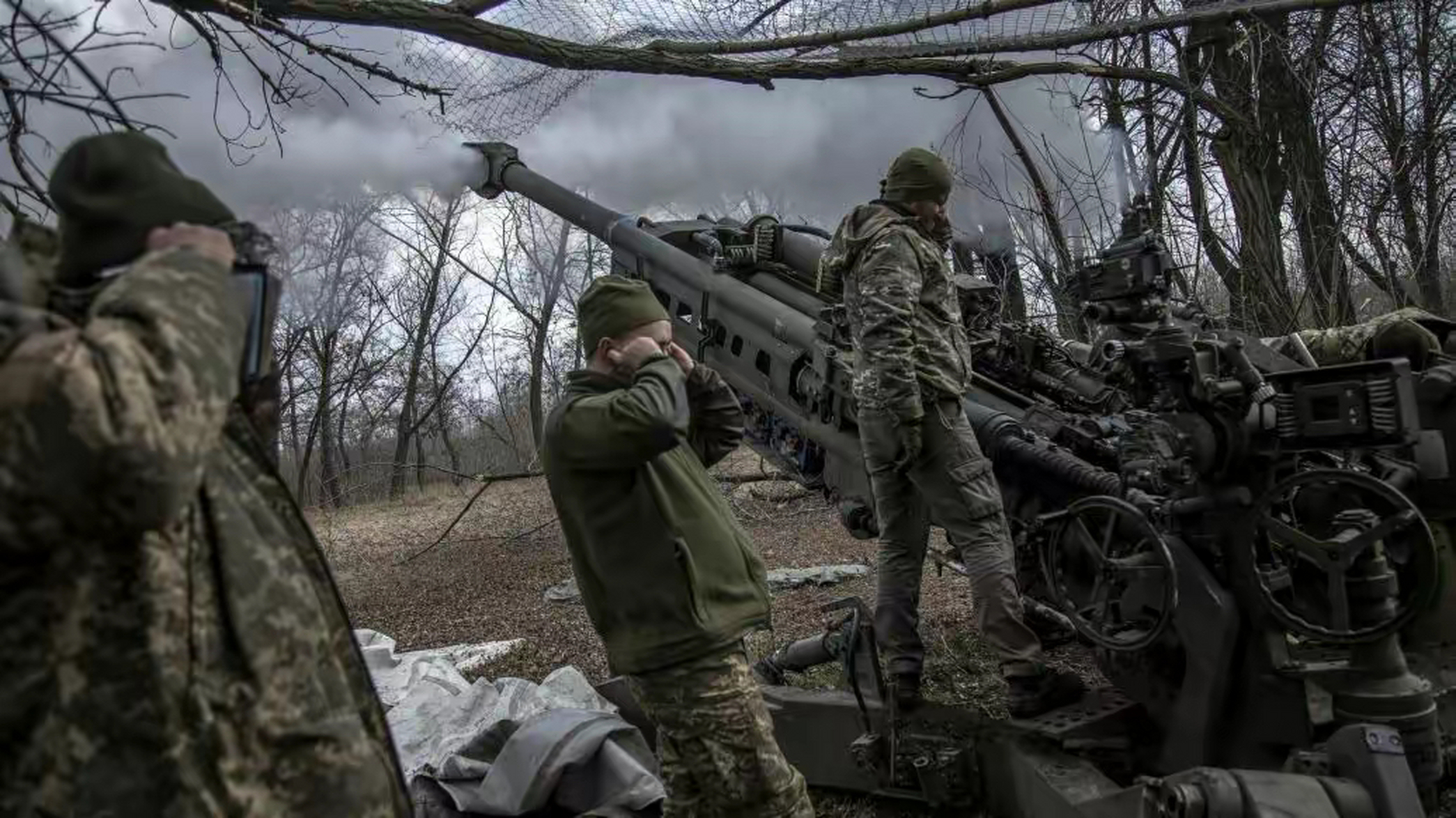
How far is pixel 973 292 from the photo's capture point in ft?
18.2

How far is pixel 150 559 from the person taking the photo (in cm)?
147

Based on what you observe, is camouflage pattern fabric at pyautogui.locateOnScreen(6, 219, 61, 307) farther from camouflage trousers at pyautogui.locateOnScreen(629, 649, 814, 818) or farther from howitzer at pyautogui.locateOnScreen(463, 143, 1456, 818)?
howitzer at pyautogui.locateOnScreen(463, 143, 1456, 818)

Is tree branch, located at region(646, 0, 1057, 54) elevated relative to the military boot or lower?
elevated

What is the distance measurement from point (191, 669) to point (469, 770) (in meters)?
2.53

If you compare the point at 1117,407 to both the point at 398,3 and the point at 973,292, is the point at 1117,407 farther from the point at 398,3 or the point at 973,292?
the point at 398,3

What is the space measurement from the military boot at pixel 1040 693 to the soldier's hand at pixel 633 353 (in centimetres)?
187

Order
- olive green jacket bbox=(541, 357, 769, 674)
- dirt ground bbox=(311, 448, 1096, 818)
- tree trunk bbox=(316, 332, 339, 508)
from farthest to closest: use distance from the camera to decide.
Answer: tree trunk bbox=(316, 332, 339, 508), dirt ground bbox=(311, 448, 1096, 818), olive green jacket bbox=(541, 357, 769, 674)

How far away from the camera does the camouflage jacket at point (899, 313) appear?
4.17 metres

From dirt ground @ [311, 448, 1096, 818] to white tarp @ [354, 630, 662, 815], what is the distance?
0.80 metres

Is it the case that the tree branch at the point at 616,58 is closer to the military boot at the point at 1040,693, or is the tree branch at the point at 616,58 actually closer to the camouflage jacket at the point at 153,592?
the camouflage jacket at the point at 153,592

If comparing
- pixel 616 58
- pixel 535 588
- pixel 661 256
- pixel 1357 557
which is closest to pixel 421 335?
pixel 535 588

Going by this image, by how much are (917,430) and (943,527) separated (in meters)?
0.38

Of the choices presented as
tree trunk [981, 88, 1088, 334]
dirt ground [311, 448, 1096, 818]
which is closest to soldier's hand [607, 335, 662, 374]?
dirt ground [311, 448, 1096, 818]

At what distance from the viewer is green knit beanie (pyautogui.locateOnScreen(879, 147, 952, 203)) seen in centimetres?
443
